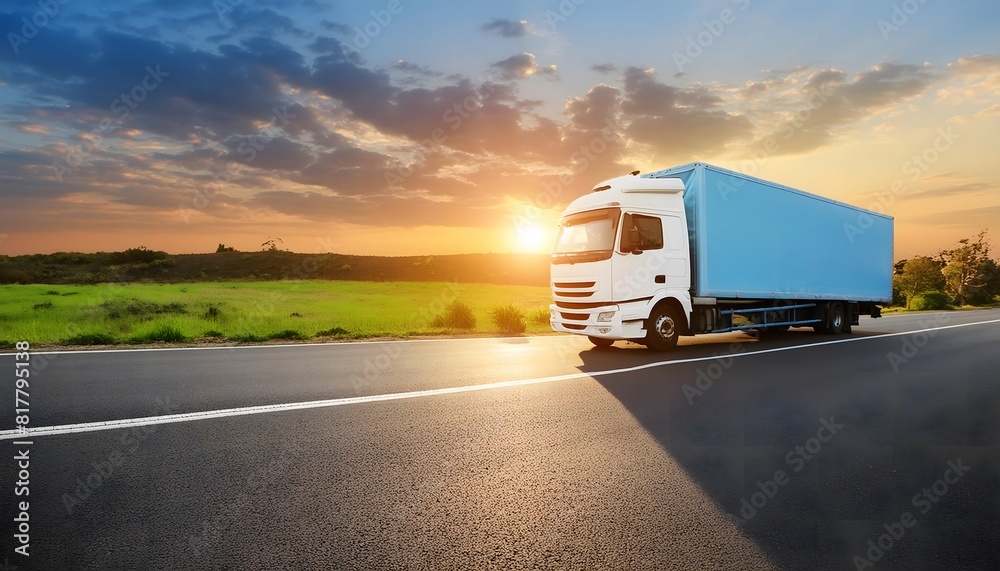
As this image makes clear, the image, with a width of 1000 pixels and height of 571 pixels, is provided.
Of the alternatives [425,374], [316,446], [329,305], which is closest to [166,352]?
[425,374]

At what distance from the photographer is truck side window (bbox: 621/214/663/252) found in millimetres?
10719

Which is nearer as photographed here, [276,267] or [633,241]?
[633,241]

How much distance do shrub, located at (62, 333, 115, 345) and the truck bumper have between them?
10.5 metres

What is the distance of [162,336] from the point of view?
43.0ft

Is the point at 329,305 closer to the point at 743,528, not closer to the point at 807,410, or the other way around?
the point at 807,410

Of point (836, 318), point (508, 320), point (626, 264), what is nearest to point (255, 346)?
point (508, 320)

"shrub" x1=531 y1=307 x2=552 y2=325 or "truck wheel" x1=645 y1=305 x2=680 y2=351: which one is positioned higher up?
"truck wheel" x1=645 y1=305 x2=680 y2=351

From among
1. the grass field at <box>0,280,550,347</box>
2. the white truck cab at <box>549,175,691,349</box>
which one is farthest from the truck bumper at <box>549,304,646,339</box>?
the grass field at <box>0,280,550,347</box>

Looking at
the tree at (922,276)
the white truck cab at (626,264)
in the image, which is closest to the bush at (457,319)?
the white truck cab at (626,264)

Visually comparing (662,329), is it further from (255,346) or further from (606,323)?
(255,346)

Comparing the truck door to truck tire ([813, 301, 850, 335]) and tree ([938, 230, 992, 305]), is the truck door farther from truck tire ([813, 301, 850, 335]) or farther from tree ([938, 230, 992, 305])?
tree ([938, 230, 992, 305])

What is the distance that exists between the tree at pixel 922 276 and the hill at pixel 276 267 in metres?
42.3

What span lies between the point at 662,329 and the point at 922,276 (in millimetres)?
63469

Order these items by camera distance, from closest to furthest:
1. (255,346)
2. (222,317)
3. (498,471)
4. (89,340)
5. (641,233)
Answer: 1. (498,471)
2. (641,233)
3. (255,346)
4. (89,340)
5. (222,317)
